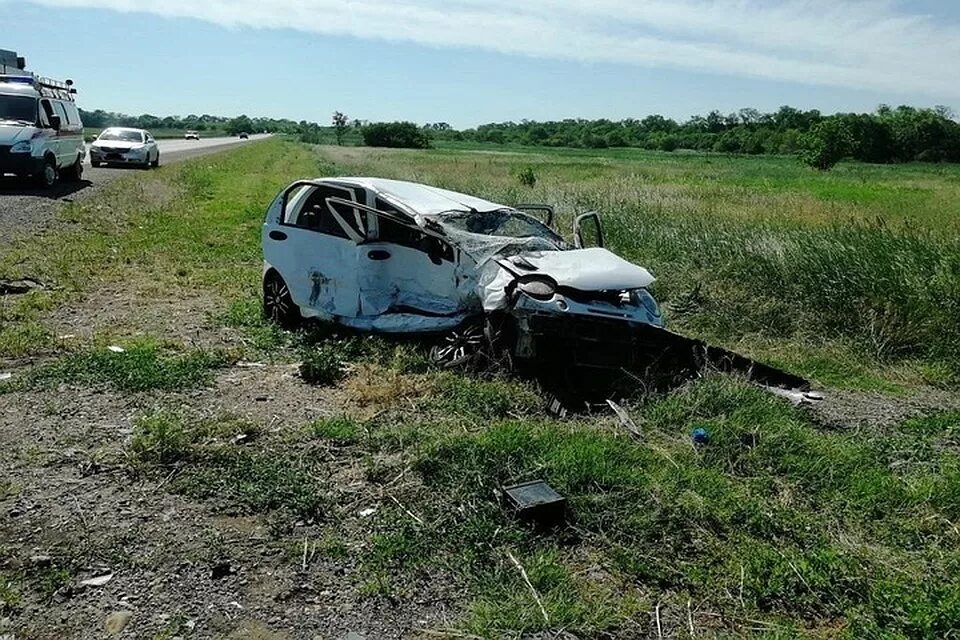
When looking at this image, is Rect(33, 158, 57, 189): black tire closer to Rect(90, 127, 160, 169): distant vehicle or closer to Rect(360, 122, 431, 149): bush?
Rect(90, 127, 160, 169): distant vehicle

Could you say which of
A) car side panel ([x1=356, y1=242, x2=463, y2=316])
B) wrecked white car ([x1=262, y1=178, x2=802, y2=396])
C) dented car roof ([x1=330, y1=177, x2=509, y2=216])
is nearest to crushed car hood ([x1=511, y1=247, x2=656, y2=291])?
wrecked white car ([x1=262, y1=178, x2=802, y2=396])

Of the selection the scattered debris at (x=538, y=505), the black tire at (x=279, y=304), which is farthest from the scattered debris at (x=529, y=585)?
the black tire at (x=279, y=304)

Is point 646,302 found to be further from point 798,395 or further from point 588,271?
point 798,395

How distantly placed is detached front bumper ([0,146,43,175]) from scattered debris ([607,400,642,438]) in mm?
15912

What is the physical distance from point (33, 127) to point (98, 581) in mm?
16162

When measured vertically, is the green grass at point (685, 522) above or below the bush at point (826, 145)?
below

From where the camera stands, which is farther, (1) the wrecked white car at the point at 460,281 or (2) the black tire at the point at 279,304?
(2) the black tire at the point at 279,304

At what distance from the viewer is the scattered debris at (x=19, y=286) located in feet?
29.2

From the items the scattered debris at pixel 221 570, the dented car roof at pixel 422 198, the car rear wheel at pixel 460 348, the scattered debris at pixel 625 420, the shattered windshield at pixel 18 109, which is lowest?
the scattered debris at pixel 221 570

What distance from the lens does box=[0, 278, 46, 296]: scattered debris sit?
8.90m

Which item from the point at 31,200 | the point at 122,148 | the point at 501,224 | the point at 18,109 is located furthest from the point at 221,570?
the point at 122,148

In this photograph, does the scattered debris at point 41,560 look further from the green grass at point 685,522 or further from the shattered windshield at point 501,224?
the shattered windshield at point 501,224

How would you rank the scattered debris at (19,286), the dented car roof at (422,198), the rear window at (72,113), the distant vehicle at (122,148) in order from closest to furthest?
the dented car roof at (422,198), the scattered debris at (19,286), the rear window at (72,113), the distant vehicle at (122,148)

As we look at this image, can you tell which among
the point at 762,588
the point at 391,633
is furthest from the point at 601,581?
the point at 391,633
